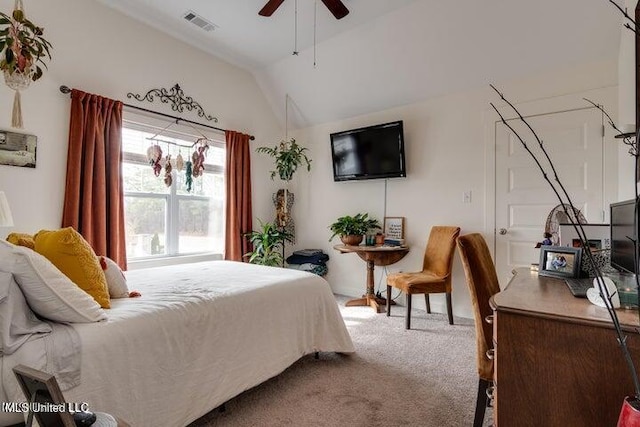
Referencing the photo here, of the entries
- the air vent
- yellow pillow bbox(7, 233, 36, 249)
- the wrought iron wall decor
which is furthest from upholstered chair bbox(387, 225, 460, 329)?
the air vent

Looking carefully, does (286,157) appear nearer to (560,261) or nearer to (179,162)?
(179,162)

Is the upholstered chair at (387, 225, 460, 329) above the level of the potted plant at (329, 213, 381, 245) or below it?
below

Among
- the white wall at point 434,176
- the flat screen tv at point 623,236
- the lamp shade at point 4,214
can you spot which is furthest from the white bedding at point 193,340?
the white wall at point 434,176

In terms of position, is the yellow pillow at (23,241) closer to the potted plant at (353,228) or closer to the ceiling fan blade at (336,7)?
the ceiling fan blade at (336,7)

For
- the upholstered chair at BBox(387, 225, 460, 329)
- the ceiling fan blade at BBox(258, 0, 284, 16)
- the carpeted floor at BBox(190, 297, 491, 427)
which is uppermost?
the ceiling fan blade at BBox(258, 0, 284, 16)

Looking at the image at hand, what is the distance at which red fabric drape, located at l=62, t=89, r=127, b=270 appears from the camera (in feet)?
9.14

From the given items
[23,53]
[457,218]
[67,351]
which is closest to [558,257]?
[457,218]

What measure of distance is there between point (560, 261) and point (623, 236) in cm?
42

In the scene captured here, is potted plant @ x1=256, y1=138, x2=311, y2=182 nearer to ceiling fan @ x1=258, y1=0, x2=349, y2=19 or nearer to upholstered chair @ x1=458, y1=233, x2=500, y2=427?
ceiling fan @ x1=258, y1=0, x2=349, y2=19

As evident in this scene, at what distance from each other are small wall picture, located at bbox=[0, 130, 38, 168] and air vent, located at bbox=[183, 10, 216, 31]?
1768mm

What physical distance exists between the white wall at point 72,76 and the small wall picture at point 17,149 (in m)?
0.04

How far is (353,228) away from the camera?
401 cm

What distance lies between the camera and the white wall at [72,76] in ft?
8.54

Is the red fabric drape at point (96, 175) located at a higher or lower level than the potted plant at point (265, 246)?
higher
